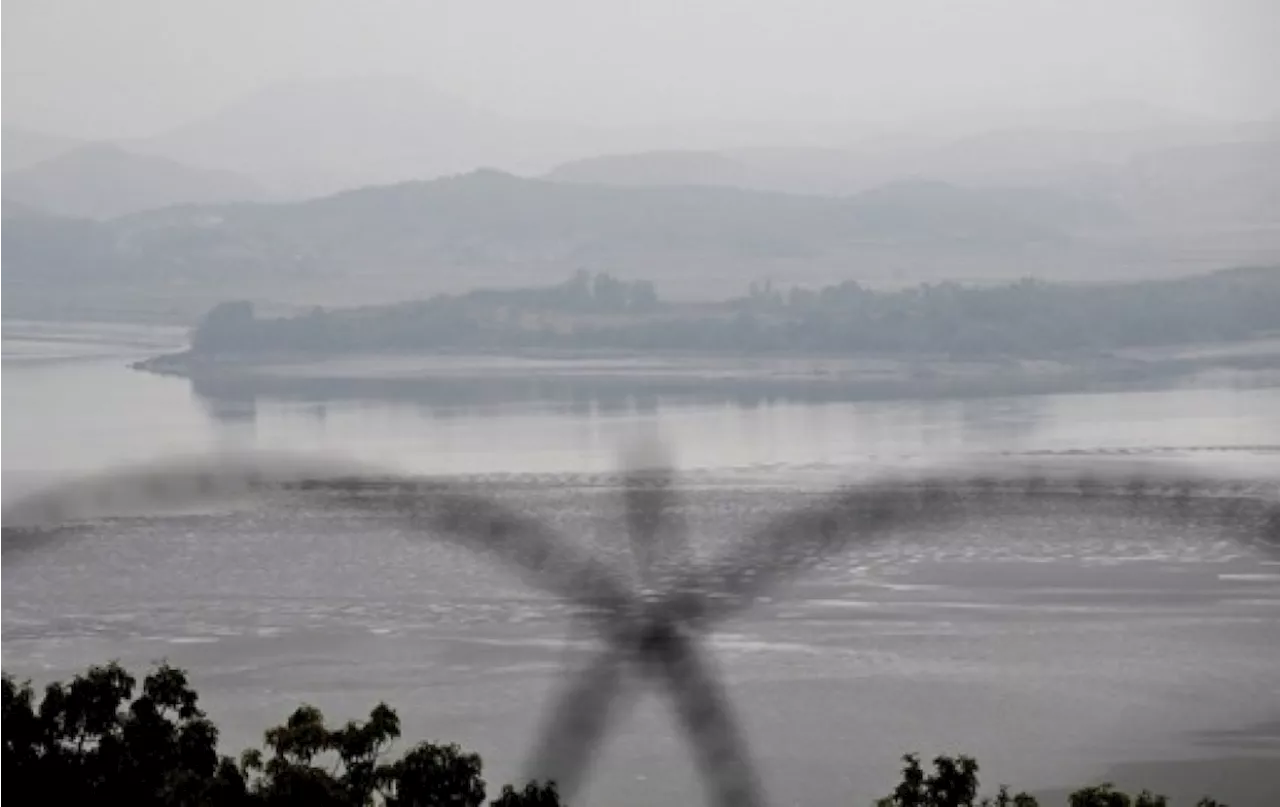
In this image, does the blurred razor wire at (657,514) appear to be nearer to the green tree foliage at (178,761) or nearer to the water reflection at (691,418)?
the water reflection at (691,418)

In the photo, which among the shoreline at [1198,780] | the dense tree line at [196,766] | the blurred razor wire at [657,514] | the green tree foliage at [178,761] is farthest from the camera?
the blurred razor wire at [657,514]

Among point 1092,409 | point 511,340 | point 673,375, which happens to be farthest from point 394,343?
point 1092,409

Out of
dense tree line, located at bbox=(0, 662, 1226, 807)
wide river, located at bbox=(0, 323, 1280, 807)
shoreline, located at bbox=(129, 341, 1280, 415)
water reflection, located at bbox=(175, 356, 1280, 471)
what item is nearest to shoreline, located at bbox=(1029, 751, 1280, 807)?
wide river, located at bbox=(0, 323, 1280, 807)

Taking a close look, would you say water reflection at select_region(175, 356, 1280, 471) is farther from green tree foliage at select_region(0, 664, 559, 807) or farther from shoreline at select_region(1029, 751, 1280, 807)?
green tree foliage at select_region(0, 664, 559, 807)

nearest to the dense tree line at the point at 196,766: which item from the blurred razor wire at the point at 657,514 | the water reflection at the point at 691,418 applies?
the blurred razor wire at the point at 657,514

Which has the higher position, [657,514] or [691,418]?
[691,418]

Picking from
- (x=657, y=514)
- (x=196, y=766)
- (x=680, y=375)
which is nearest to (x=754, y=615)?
(x=657, y=514)

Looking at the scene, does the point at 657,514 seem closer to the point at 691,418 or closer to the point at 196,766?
the point at 691,418
